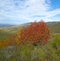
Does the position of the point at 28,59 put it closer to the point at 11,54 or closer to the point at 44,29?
the point at 11,54

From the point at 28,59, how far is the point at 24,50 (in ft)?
12.4

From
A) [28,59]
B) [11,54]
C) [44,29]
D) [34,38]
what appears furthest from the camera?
[44,29]

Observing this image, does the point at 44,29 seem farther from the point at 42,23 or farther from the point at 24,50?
the point at 24,50

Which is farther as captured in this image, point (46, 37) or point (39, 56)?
point (46, 37)

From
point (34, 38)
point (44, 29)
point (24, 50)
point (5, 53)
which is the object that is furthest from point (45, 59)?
point (44, 29)

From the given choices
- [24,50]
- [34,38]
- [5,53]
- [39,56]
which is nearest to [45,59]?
[39,56]

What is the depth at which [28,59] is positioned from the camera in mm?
34000

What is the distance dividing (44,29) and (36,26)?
6.09 meters

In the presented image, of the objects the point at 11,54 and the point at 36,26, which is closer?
the point at 11,54

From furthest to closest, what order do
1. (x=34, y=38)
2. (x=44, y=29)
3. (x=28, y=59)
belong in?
(x=44, y=29)
(x=34, y=38)
(x=28, y=59)

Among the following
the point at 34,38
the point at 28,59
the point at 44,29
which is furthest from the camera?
the point at 44,29

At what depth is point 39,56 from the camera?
1362 inches

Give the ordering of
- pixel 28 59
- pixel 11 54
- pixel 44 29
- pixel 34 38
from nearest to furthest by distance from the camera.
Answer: pixel 28 59 → pixel 11 54 → pixel 34 38 → pixel 44 29

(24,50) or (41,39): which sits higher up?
Result: (24,50)
